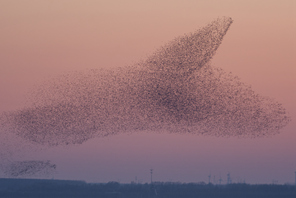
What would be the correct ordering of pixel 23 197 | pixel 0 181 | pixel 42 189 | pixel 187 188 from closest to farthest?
pixel 23 197, pixel 42 189, pixel 187 188, pixel 0 181

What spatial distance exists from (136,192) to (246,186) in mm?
20775

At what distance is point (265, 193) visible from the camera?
92562 millimetres

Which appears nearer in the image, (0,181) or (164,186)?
(164,186)

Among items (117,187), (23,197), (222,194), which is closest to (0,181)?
(117,187)

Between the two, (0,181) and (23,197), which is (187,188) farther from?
(0,181)

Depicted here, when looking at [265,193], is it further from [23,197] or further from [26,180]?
[26,180]

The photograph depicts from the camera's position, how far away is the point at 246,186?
99.4 m

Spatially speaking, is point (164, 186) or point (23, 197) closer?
point (23, 197)

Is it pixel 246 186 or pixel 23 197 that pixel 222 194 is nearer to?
pixel 246 186

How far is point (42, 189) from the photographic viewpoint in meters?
88.6

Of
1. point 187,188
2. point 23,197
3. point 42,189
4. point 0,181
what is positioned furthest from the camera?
point 0,181

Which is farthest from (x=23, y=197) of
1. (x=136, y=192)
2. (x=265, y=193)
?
(x=265, y=193)

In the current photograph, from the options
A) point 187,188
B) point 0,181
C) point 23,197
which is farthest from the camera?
point 0,181

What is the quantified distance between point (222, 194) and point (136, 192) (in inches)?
550
